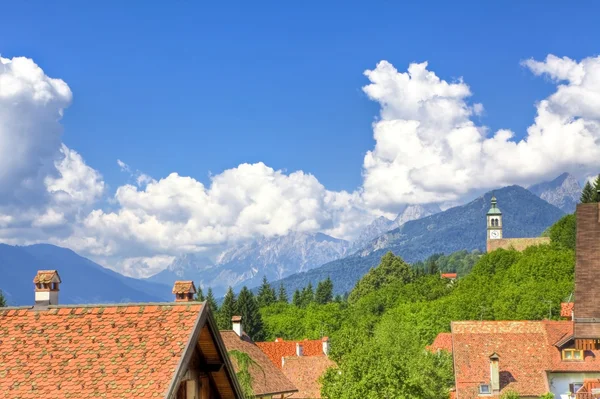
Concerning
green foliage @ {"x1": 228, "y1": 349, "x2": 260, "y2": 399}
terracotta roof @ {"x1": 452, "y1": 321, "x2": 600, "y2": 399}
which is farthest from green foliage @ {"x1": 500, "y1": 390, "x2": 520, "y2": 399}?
green foliage @ {"x1": 228, "y1": 349, "x2": 260, "y2": 399}

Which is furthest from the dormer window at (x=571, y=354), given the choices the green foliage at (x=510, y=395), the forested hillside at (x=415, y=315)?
the forested hillside at (x=415, y=315)

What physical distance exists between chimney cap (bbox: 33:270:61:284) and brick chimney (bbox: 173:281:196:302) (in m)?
2.75

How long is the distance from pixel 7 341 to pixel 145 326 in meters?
2.99

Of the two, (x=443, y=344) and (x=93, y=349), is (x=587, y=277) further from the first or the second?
(x=443, y=344)

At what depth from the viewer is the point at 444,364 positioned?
218 feet

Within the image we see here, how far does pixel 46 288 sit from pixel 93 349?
8.92 ft

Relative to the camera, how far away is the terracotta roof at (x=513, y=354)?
6488cm

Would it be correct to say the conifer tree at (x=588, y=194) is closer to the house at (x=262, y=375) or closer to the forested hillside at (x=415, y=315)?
the forested hillside at (x=415, y=315)

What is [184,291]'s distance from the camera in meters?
18.0

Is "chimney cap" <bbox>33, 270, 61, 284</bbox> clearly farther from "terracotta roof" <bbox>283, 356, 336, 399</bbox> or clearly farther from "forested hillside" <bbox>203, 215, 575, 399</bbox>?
"terracotta roof" <bbox>283, 356, 336, 399</bbox>

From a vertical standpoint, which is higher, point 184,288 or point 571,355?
point 184,288

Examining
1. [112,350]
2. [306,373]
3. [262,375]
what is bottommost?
[306,373]

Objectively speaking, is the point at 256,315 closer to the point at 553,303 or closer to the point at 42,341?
the point at 553,303

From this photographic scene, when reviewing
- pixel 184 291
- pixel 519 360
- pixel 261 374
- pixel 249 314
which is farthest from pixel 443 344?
pixel 249 314
